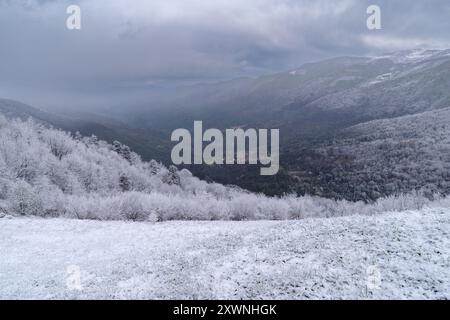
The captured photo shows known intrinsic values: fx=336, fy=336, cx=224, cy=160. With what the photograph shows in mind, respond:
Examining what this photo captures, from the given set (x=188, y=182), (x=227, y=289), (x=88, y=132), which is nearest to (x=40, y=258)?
(x=227, y=289)

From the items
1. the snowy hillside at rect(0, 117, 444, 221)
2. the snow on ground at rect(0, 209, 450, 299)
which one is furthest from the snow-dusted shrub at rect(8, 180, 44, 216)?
the snow on ground at rect(0, 209, 450, 299)

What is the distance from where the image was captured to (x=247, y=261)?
11.8 meters

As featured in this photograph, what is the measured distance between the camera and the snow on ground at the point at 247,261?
375 inches

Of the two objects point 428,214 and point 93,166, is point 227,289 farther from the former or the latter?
point 93,166

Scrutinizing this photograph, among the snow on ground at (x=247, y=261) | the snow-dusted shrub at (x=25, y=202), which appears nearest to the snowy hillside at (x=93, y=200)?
the snow-dusted shrub at (x=25, y=202)

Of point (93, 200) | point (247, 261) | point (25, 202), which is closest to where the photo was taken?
Answer: point (247, 261)

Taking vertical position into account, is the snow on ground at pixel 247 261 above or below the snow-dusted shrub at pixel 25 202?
below

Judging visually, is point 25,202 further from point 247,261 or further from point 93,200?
point 247,261

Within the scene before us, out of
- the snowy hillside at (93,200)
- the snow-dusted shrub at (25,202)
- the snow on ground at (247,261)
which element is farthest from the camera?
the snowy hillside at (93,200)

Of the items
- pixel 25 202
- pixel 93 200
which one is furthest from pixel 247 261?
pixel 25 202

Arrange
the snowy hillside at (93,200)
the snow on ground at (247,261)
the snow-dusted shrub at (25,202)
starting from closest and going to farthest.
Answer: the snow on ground at (247,261)
the snow-dusted shrub at (25,202)
the snowy hillside at (93,200)

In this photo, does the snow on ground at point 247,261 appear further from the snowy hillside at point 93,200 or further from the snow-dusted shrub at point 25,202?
the snowy hillside at point 93,200

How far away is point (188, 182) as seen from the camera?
2950 inches

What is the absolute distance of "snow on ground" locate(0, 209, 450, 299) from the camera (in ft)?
31.2
